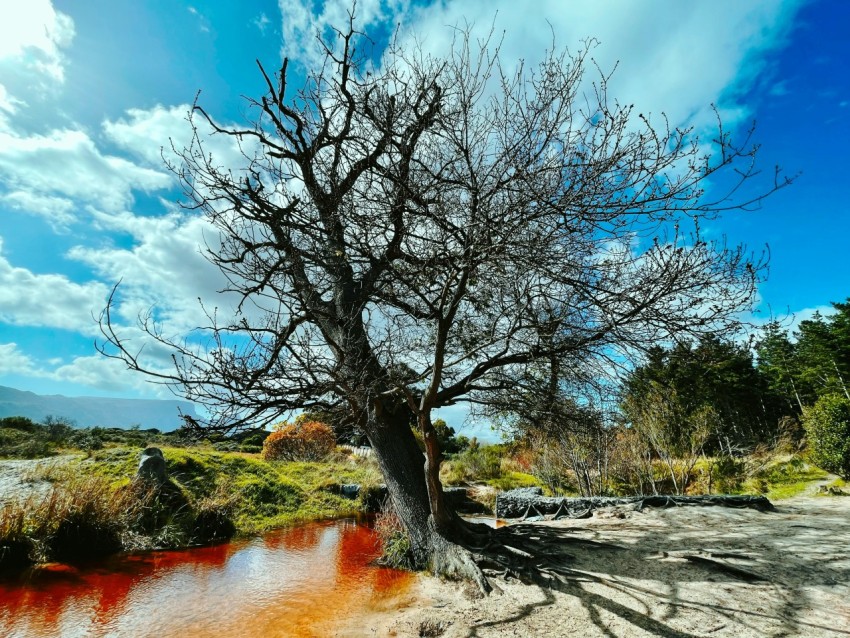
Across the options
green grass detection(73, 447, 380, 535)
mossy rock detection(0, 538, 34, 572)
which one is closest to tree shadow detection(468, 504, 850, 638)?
mossy rock detection(0, 538, 34, 572)

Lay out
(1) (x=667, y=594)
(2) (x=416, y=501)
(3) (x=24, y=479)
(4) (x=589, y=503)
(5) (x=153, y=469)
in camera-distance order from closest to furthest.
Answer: (1) (x=667, y=594), (2) (x=416, y=501), (3) (x=24, y=479), (5) (x=153, y=469), (4) (x=589, y=503)

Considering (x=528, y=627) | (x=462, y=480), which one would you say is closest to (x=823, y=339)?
(x=462, y=480)

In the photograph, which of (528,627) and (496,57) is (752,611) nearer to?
(528,627)

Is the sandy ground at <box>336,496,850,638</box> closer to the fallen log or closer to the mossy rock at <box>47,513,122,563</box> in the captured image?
the fallen log

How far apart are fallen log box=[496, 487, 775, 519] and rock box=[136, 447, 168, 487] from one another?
8335 millimetres

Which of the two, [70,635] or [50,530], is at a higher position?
[50,530]

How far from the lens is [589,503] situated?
973 cm

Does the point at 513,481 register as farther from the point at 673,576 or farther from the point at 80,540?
the point at 80,540

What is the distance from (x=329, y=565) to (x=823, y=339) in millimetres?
37458

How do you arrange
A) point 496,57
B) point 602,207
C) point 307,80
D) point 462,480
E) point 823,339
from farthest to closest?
1. point 823,339
2. point 462,480
3. point 307,80
4. point 496,57
5. point 602,207

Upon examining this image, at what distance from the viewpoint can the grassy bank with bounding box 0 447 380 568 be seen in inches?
249

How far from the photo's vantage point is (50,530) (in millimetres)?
6332

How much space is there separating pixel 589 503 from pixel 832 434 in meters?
8.44

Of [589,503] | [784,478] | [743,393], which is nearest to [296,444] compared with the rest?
[589,503]
